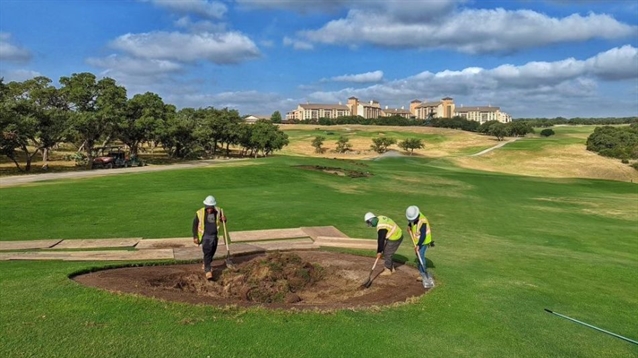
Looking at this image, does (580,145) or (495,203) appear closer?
(495,203)

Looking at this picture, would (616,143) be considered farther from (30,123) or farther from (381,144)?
(30,123)

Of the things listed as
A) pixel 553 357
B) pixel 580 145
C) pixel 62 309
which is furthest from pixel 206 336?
pixel 580 145

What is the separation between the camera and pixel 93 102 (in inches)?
2422

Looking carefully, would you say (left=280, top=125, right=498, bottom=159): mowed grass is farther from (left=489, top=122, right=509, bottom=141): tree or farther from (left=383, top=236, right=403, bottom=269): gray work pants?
(left=383, top=236, right=403, bottom=269): gray work pants

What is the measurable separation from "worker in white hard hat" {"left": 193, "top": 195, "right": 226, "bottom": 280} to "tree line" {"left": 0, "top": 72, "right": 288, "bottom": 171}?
136 ft

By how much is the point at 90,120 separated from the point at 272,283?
168 feet

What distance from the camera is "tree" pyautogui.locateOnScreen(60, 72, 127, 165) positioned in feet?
190

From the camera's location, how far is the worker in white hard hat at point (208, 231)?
1259cm

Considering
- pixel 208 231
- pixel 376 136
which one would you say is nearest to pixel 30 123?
pixel 208 231

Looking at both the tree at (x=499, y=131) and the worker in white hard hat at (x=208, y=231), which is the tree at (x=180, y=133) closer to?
the worker in white hard hat at (x=208, y=231)

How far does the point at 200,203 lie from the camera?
86.0 feet

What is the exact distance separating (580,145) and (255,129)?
75.3m

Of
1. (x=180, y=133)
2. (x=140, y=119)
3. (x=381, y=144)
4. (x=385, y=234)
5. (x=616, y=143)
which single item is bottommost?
(x=385, y=234)

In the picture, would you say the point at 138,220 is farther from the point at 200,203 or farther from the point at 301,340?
the point at 301,340
